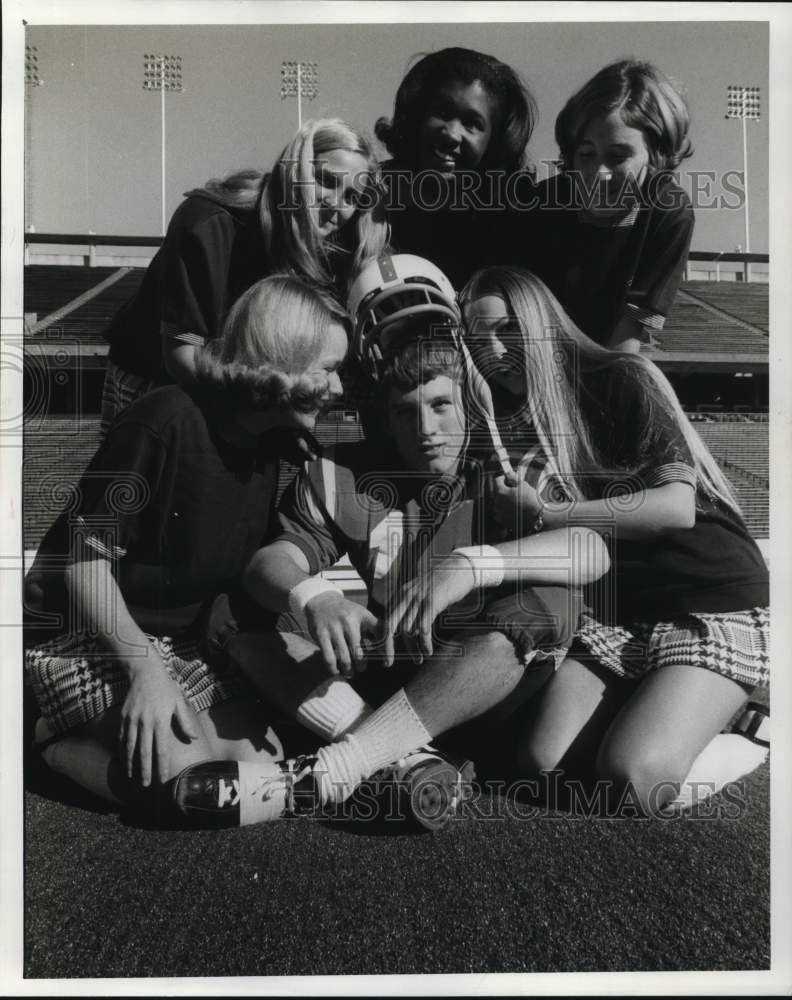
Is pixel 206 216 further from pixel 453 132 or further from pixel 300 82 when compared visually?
pixel 453 132

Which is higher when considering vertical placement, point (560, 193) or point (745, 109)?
point (745, 109)

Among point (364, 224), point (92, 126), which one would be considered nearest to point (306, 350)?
point (364, 224)

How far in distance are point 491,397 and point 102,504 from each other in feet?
3.54

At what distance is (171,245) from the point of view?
216 cm

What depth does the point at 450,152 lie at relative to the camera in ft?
7.05

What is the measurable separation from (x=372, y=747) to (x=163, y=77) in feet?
6.13

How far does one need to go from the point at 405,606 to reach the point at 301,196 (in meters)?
1.12

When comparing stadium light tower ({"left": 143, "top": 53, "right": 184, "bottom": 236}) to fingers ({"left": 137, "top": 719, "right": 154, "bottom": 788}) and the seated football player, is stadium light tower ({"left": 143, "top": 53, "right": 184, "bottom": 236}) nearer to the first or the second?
the seated football player

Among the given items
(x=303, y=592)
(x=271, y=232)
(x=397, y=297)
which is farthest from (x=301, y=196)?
(x=303, y=592)

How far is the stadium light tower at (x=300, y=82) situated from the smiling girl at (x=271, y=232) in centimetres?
8

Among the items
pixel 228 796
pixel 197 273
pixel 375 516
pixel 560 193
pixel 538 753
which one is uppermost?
pixel 560 193

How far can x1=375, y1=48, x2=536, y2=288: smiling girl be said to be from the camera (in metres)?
2.15

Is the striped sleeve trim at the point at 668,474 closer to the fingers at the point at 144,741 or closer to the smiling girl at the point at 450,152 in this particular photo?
the smiling girl at the point at 450,152

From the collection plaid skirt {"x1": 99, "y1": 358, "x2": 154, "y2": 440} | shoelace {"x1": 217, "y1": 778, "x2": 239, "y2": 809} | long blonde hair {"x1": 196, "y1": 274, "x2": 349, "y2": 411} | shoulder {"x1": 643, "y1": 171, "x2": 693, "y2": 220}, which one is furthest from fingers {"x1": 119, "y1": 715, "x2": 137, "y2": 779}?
shoulder {"x1": 643, "y1": 171, "x2": 693, "y2": 220}
